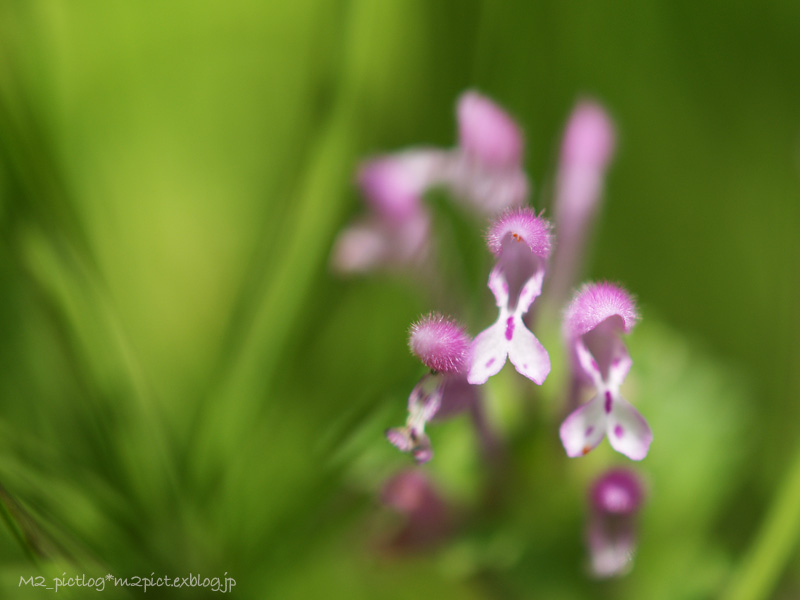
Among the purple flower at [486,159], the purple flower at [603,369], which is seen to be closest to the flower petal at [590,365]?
the purple flower at [603,369]

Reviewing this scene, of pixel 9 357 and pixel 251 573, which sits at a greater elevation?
pixel 9 357

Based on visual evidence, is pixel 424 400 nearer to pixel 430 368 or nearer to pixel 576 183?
pixel 430 368

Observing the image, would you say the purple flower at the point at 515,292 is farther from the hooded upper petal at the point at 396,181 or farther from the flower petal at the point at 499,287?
the hooded upper petal at the point at 396,181

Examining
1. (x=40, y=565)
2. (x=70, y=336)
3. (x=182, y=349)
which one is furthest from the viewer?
(x=182, y=349)

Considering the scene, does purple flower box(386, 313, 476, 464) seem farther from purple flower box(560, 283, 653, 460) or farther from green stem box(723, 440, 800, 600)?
green stem box(723, 440, 800, 600)

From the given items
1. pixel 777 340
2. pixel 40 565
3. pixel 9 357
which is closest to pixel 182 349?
pixel 9 357

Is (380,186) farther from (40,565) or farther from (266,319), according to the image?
(40,565)

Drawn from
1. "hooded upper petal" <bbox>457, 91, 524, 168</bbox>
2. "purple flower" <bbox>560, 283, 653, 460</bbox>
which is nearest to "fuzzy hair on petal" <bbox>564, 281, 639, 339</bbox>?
"purple flower" <bbox>560, 283, 653, 460</bbox>
